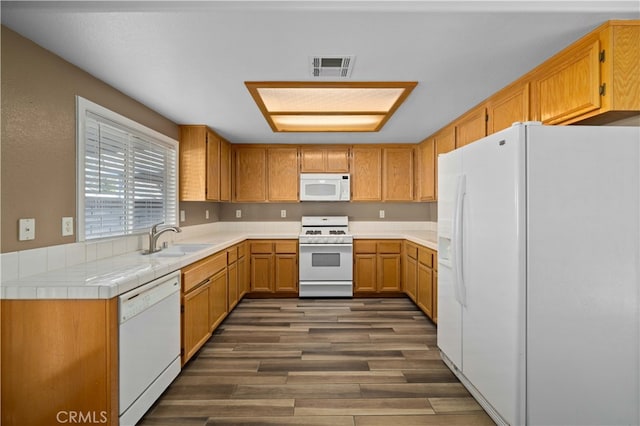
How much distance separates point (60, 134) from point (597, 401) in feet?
11.4

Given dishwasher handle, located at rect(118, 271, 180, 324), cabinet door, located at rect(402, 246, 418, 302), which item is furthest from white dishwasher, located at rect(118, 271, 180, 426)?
cabinet door, located at rect(402, 246, 418, 302)

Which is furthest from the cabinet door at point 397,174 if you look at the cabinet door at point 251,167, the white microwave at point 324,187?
the cabinet door at point 251,167

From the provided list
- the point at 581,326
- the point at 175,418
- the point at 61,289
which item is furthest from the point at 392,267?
the point at 61,289

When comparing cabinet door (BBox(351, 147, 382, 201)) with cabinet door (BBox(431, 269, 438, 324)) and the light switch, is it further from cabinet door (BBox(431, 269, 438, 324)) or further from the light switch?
the light switch

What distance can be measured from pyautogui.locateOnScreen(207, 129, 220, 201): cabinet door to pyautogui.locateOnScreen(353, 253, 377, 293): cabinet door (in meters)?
2.11

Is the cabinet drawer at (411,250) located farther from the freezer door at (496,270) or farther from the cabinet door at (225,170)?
the cabinet door at (225,170)

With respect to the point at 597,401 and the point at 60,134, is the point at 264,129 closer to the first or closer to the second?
the point at 60,134

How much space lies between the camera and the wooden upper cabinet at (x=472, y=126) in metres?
2.90

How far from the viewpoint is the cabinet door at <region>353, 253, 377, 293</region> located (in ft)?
14.6

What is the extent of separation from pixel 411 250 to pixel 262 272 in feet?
6.83

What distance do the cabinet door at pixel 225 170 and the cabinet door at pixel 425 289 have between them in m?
2.74

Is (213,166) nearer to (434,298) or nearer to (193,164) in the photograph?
(193,164)

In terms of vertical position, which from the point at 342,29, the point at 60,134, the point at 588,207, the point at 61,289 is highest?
the point at 342,29

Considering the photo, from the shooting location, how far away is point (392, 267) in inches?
176
